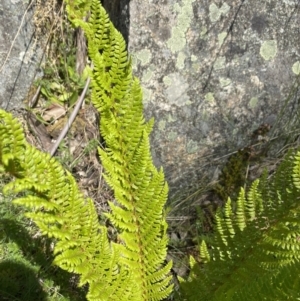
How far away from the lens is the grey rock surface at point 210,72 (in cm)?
199

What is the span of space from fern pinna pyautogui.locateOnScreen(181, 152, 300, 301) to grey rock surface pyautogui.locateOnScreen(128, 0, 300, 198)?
0.61m

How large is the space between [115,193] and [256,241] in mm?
517

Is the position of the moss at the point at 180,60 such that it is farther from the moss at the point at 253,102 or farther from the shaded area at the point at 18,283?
the shaded area at the point at 18,283

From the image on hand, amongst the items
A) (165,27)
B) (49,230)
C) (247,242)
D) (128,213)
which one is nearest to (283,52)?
(165,27)

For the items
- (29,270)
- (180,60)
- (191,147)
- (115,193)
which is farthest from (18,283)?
(180,60)

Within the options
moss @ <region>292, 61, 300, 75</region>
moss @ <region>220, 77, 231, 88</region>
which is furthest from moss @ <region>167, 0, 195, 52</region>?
moss @ <region>292, 61, 300, 75</region>

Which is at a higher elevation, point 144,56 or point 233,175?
point 144,56

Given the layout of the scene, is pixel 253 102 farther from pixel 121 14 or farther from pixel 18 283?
pixel 18 283

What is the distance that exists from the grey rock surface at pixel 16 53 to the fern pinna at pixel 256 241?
4.59 feet

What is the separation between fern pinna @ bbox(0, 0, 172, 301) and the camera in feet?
3.87

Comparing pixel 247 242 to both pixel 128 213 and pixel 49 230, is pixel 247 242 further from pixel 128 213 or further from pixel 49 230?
pixel 49 230

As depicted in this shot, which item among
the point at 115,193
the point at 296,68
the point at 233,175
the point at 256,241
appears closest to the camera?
the point at 115,193

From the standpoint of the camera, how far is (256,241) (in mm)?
1579

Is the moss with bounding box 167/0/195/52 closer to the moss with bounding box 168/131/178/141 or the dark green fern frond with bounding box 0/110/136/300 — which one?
the moss with bounding box 168/131/178/141
